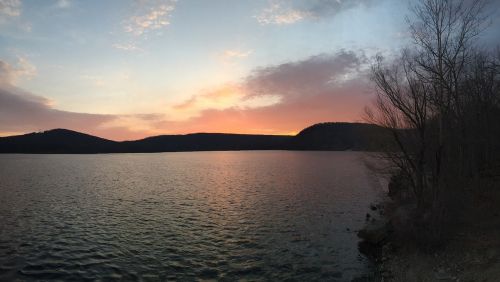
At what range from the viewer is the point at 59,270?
2125 centimetres

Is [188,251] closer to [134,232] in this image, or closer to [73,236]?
[134,232]

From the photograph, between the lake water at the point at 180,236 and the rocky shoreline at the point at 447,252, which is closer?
the rocky shoreline at the point at 447,252

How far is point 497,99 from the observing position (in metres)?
40.8

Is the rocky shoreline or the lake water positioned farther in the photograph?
the lake water

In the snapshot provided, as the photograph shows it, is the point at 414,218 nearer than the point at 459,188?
Yes

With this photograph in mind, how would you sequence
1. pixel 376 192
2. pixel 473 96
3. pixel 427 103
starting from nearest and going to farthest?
pixel 427 103
pixel 473 96
pixel 376 192

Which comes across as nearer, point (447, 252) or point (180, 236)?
point (447, 252)

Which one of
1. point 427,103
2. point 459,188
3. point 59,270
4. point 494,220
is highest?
point 427,103

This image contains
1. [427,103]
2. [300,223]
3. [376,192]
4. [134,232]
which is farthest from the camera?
[376,192]

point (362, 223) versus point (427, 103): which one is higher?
point (427, 103)

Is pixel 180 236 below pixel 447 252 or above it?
below

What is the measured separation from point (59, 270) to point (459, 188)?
28638 mm

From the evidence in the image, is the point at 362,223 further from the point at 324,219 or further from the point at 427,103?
the point at 427,103

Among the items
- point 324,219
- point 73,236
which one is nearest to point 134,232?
point 73,236
